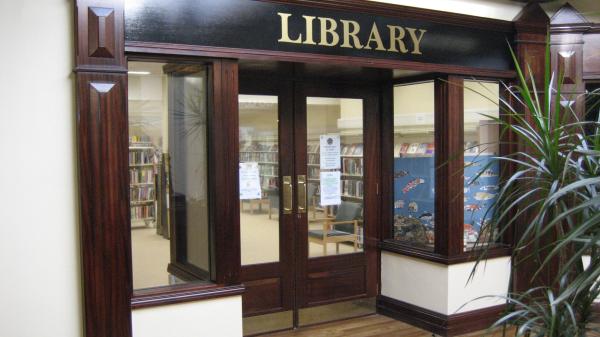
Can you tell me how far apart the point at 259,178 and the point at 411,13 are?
161cm

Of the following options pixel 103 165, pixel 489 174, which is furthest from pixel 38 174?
pixel 489 174

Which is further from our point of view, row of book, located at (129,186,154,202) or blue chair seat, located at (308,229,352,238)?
blue chair seat, located at (308,229,352,238)

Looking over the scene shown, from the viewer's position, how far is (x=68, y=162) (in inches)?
117

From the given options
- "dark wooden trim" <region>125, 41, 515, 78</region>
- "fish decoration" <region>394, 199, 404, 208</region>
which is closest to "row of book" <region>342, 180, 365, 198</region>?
"fish decoration" <region>394, 199, 404, 208</region>

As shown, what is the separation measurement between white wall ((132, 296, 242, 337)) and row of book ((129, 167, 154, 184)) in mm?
710

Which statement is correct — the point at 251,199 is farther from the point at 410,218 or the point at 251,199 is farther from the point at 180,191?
the point at 410,218

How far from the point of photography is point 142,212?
3227mm

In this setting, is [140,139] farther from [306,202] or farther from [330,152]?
[330,152]

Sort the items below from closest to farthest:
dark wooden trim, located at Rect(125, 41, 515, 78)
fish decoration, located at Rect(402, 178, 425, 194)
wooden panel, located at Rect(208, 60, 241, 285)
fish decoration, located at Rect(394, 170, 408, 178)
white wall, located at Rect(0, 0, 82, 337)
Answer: white wall, located at Rect(0, 0, 82, 337), dark wooden trim, located at Rect(125, 41, 515, 78), wooden panel, located at Rect(208, 60, 241, 285), fish decoration, located at Rect(402, 178, 425, 194), fish decoration, located at Rect(394, 170, 408, 178)

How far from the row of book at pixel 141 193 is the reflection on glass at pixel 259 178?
948 millimetres

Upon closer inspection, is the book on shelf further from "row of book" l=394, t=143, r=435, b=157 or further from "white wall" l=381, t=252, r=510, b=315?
"white wall" l=381, t=252, r=510, b=315

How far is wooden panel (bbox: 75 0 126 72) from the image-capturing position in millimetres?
2881

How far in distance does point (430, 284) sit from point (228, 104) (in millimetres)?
2176

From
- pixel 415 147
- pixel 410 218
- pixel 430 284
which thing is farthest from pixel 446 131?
pixel 430 284
